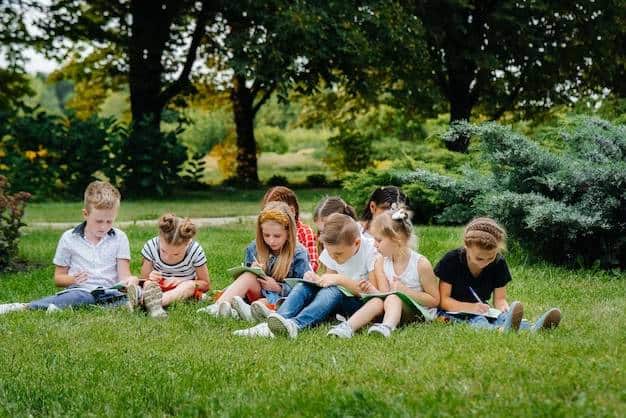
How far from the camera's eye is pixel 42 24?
73.1 ft

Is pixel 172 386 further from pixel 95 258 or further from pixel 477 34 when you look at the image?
A: pixel 477 34

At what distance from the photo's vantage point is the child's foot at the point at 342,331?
600 centimetres

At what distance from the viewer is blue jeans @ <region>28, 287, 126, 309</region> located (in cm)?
735

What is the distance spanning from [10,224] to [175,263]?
286 cm

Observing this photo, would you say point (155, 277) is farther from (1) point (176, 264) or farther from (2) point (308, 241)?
(2) point (308, 241)

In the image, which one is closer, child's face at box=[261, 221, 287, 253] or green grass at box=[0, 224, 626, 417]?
green grass at box=[0, 224, 626, 417]

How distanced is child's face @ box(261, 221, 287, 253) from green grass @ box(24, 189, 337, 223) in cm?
826

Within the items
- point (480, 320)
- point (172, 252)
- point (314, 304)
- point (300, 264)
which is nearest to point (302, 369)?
point (314, 304)

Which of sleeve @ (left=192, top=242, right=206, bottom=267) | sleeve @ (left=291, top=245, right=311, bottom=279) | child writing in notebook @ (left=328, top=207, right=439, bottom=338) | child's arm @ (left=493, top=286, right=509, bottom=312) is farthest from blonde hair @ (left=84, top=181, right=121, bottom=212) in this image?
child's arm @ (left=493, top=286, right=509, bottom=312)

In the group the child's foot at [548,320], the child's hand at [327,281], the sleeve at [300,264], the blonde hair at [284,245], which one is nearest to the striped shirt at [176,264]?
the blonde hair at [284,245]

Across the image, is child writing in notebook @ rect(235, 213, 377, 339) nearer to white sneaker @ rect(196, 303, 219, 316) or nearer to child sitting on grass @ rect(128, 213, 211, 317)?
white sneaker @ rect(196, 303, 219, 316)

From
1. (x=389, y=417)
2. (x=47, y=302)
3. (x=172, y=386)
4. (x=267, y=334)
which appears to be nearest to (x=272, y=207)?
(x=267, y=334)

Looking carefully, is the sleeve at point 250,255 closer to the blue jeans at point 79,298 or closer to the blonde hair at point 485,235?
the blue jeans at point 79,298

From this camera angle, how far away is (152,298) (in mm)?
6973
